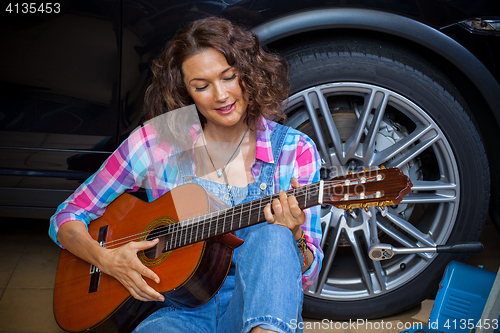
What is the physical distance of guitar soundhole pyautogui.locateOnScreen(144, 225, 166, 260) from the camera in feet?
4.58

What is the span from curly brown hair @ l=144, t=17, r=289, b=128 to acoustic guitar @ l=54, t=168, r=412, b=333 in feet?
1.19

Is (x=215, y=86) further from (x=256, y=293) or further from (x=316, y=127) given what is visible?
(x=256, y=293)

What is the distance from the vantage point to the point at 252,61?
1.50 m

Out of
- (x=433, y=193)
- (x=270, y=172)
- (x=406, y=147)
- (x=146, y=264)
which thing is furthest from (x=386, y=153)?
(x=146, y=264)

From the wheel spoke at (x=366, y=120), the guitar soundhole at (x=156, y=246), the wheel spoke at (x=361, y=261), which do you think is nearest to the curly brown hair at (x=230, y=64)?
the wheel spoke at (x=366, y=120)

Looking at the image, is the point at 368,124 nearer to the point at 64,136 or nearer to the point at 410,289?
the point at 410,289

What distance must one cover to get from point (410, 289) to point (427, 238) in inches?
9.8

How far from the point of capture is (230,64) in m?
1.42

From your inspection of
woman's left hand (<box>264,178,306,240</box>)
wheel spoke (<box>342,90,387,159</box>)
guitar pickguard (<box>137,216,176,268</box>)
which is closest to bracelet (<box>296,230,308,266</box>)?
woman's left hand (<box>264,178,306,240</box>)

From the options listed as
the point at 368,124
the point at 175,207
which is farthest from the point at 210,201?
the point at 368,124

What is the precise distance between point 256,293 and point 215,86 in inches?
26.7

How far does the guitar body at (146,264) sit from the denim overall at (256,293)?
6 centimetres

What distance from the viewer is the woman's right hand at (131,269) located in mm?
1349

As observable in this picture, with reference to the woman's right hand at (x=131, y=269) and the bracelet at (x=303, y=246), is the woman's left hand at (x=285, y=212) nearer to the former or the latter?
the bracelet at (x=303, y=246)
